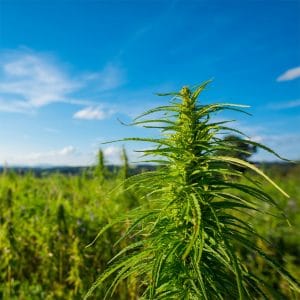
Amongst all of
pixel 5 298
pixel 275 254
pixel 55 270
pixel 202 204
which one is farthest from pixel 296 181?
pixel 202 204

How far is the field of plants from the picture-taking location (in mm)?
1617

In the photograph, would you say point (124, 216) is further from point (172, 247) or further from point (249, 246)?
point (249, 246)

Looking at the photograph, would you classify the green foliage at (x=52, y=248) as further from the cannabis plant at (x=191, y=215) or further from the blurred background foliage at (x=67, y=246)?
the cannabis plant at (x=191, y=215)

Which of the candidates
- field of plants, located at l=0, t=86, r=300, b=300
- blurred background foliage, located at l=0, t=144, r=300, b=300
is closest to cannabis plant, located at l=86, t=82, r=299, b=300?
field of plants, located at l=0, t=86, r=300, b=300

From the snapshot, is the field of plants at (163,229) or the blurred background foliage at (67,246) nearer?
the field of plants at (163,229)

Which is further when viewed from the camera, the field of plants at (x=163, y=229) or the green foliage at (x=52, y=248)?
the green foliage at (x=52, y=248)

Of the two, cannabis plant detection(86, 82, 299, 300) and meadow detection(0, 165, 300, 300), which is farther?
meadow detection(0, 165, 300, 300)

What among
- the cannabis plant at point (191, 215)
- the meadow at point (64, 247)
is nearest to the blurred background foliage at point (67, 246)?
the meadow at point (64, 247)

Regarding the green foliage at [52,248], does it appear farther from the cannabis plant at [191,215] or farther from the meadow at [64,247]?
the cannabis plant at [191,215]

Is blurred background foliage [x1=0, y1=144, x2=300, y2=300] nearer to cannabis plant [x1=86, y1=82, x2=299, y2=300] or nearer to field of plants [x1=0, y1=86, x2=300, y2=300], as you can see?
field of plants [x1=0, y1=86, x2=300, y2=300]

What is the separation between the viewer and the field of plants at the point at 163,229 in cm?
162

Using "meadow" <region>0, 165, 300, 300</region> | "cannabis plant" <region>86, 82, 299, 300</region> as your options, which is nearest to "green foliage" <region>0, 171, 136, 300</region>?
"meadow" <region>0, 165, 300, 300</region>

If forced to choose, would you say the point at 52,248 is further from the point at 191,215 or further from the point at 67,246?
the point at 191,215

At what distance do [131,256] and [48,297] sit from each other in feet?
10.6
